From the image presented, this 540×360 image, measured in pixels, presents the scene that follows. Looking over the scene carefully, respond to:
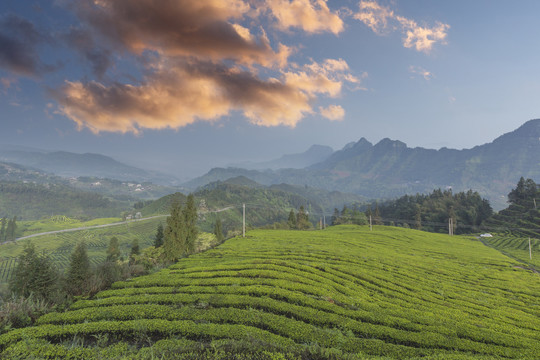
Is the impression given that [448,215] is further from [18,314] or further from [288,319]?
[18,314]

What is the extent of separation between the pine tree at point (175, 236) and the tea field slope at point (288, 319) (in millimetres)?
24430

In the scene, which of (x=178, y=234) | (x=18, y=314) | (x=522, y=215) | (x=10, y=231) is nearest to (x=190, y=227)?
(x=178, y=234)

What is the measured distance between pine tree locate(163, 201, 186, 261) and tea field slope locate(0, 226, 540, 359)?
24.4 meters

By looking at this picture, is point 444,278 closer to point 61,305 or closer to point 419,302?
point 419,302

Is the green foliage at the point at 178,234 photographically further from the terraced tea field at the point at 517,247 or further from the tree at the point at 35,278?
the terraced tea field at the point at 517,247

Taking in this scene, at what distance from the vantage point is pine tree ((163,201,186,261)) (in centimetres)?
4197

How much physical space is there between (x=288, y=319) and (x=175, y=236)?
37.7 metres

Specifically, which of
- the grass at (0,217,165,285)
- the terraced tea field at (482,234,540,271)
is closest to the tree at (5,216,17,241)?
the grass at (0,217,165,285)

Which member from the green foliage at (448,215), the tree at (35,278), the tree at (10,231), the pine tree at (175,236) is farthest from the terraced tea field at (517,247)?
the tree at (10,231)

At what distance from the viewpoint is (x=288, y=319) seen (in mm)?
10844

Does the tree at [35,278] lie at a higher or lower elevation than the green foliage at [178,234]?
lower

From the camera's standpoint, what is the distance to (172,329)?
9805mm

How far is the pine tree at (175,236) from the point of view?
42.0 metres

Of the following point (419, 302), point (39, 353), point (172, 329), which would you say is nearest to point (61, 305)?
point (39, 353)
